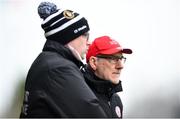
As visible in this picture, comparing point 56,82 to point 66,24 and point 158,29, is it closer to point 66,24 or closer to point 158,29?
point 66,24

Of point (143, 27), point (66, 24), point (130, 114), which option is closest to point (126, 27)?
point (143, 27)

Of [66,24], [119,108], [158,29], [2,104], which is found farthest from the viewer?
[158,29]

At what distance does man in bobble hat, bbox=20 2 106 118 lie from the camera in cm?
150

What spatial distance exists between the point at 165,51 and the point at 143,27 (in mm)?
292

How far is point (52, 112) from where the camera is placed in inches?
59.4

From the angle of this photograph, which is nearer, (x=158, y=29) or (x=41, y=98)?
(x=41, y=98)

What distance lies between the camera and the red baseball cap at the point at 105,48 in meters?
2.02

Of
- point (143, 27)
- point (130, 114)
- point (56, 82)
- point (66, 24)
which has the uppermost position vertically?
point (66, 24)

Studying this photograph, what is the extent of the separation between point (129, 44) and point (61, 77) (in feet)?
5.46

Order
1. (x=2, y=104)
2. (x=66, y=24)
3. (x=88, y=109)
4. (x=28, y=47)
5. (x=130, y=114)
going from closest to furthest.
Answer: (x=88, y=109) → (x=66, y=24) → (x=2, y=104) → (x=28, y=47) → (x=130, y=114)

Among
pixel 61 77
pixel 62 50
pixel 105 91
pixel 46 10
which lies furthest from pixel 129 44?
pixel 61 77

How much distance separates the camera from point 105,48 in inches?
80.4

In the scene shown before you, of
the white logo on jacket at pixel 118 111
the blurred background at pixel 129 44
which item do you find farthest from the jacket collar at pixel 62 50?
the blurred background at pixel 129 44

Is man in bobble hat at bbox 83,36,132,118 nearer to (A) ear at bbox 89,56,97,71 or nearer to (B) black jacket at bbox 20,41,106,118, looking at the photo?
(A) ear at bbox 89,56,97,71
